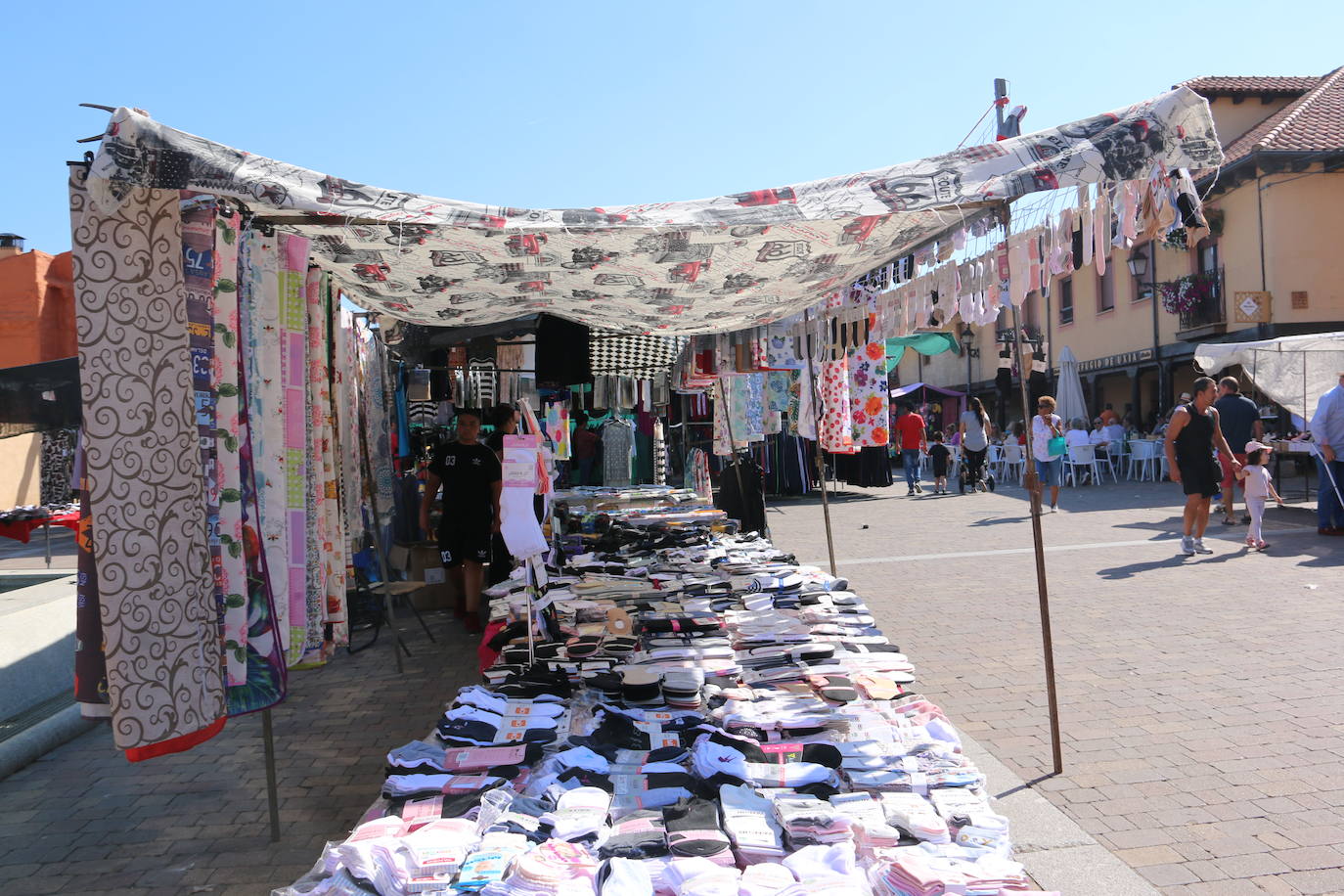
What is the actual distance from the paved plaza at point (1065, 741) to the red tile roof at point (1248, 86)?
60.0 feet

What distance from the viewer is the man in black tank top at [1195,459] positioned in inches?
318

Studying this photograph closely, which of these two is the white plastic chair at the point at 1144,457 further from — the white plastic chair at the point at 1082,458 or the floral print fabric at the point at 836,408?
the floral print fabric at the point at 836,408

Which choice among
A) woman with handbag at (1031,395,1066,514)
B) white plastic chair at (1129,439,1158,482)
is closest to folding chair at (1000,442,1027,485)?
white plastic chair at (1129,439,1158,482)

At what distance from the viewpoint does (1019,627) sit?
5863mm

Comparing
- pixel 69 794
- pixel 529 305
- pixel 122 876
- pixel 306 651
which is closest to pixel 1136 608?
pixel 529 305

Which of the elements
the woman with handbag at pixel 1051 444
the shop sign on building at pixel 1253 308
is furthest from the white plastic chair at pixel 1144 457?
the woman with handbag at pixel 1051 444

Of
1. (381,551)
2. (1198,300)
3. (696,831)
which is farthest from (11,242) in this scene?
(1198,300)

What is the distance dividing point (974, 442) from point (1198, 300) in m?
8.32

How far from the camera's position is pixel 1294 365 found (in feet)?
35.5

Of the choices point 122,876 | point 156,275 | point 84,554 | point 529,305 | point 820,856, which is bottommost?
point 122,876

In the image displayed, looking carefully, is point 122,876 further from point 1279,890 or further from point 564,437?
point 564,437

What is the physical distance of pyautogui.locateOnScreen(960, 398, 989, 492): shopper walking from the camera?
15.0 meters

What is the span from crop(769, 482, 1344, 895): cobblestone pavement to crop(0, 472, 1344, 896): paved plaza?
0.6 inches

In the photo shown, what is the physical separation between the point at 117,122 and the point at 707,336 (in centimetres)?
607
